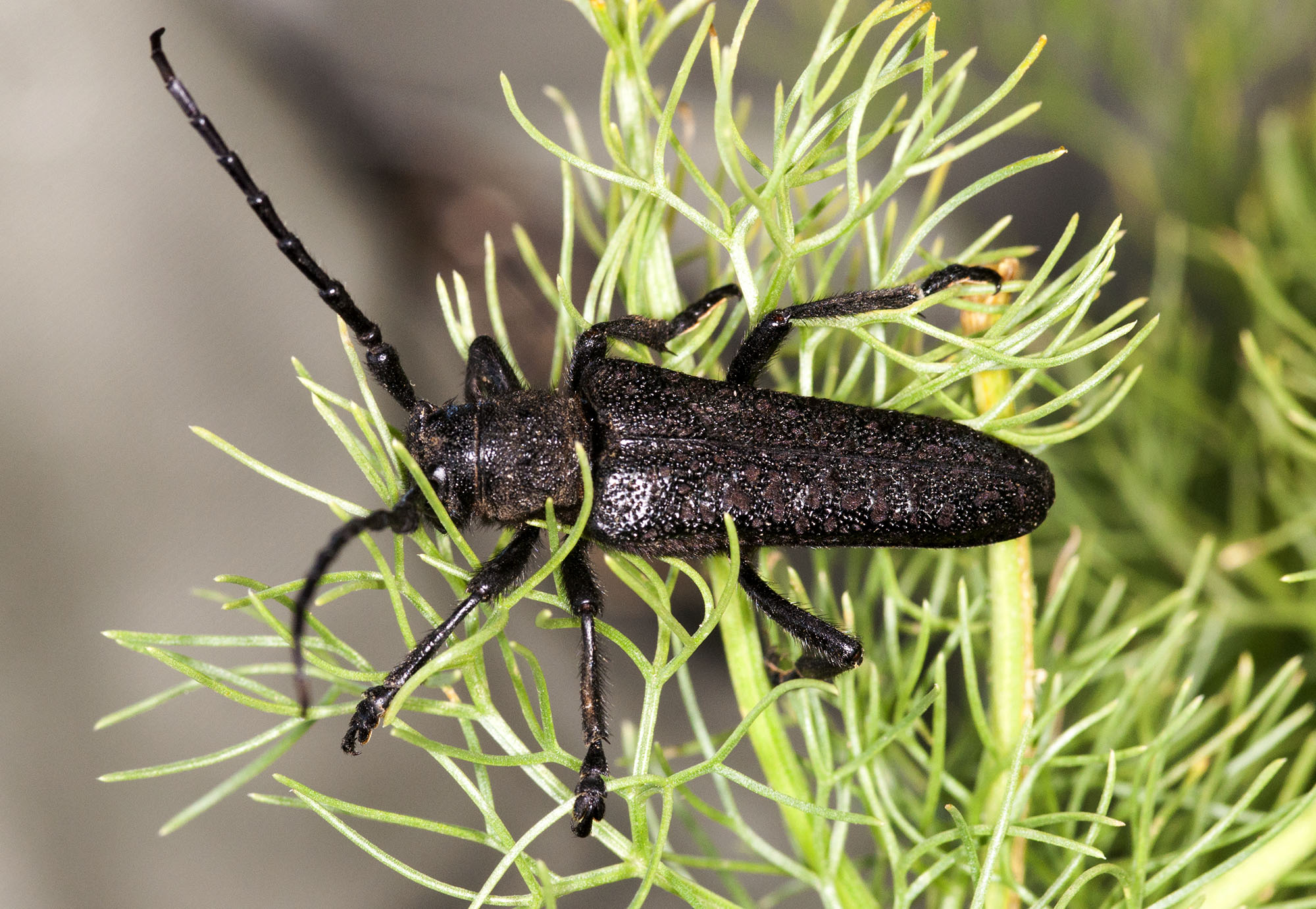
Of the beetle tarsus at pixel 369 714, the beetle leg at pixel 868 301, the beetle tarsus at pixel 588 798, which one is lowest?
the beetle tarsus at pixel 588 798

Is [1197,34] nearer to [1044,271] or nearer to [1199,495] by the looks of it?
[1199,495]

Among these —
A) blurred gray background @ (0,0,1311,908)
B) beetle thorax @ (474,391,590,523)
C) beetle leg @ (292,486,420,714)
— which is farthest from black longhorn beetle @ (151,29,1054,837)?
blurred gray background @ (0,0,1311,908)

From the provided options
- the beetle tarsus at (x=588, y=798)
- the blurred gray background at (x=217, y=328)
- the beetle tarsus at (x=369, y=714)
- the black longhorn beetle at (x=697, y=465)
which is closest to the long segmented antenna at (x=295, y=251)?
the black longhorn beetle at (x=697, y=465)

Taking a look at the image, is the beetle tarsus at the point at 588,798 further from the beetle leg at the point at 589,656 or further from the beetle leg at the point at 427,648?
the beetle leg at the point at 427,648

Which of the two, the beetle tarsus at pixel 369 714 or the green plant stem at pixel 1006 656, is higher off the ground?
the beetle tarsus at pixel 369 714

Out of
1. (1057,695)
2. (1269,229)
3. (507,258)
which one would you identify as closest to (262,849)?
(507,258)

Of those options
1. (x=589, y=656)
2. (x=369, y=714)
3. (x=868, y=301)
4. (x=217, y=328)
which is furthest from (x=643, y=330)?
(x=217, y=328)

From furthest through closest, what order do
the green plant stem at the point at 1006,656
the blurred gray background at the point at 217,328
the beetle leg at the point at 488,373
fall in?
the blurred gray background at the point at 217,328 → the beetle leg at the point at 488,373 → the green plant stem at the point at 1006,656

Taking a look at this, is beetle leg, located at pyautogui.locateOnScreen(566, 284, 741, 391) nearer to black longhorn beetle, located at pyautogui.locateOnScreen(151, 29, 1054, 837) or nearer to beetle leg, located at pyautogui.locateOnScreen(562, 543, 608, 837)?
black longhorn beetle, located at pyautogui.locateOnScreen(151, 29, 1054, 837)
